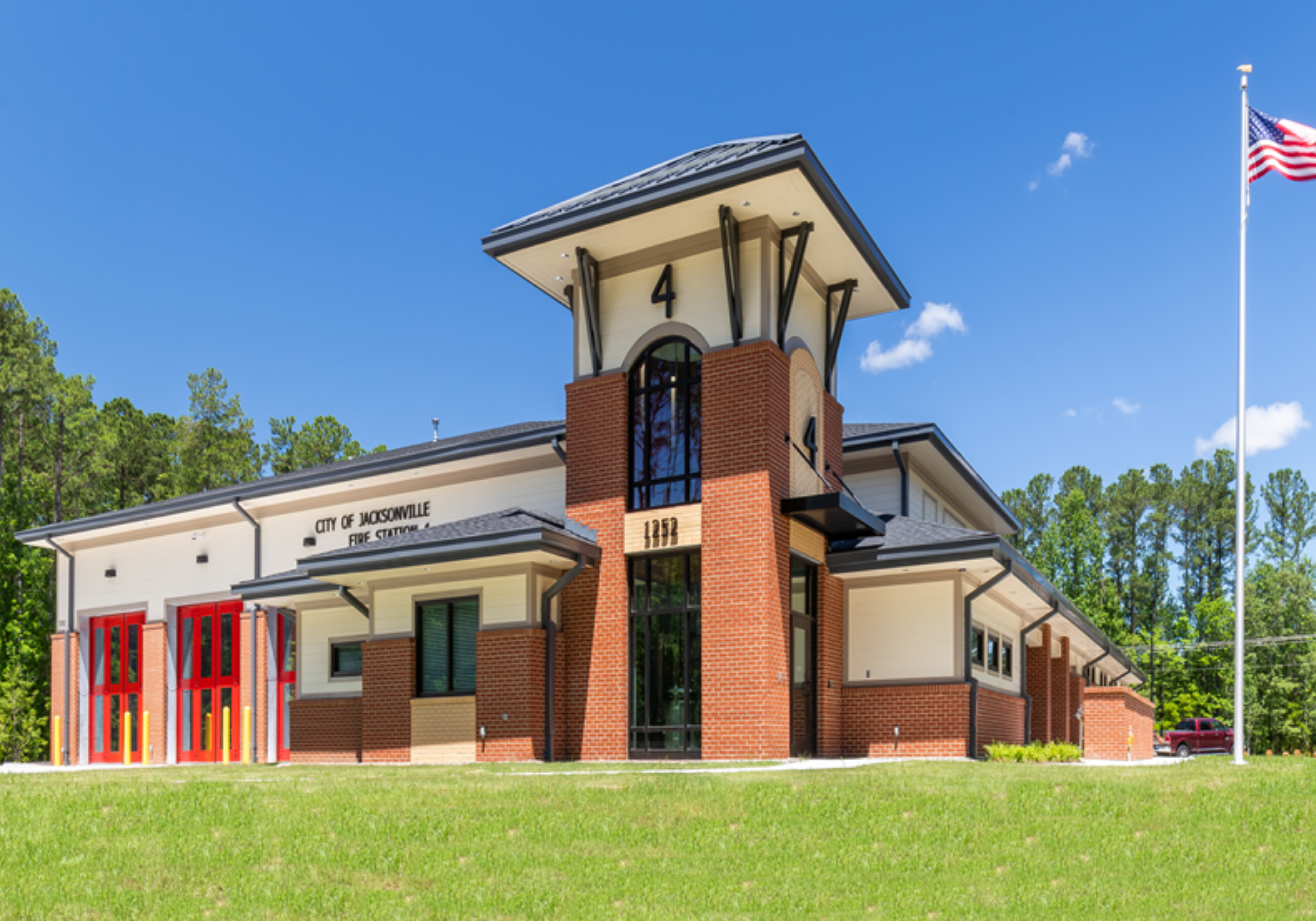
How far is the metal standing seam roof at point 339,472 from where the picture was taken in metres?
24.7

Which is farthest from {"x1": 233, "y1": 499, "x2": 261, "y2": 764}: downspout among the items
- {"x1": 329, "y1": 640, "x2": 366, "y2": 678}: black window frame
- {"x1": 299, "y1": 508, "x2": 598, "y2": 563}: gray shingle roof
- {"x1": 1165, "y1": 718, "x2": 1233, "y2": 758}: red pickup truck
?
{"x1": 1165, "y1": 718, "x2": 1233, "y2": 758}: red pickup truck

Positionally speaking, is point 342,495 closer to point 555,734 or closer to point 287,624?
point 287,624

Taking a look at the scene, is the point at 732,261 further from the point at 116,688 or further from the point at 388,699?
the point at 116,688

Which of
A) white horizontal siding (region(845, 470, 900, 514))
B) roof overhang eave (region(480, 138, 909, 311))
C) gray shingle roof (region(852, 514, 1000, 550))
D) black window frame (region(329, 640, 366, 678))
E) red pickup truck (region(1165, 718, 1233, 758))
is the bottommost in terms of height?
red pickup truck (region(1165, 718, 1233, 758))

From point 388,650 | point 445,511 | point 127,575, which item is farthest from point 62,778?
point 127,575

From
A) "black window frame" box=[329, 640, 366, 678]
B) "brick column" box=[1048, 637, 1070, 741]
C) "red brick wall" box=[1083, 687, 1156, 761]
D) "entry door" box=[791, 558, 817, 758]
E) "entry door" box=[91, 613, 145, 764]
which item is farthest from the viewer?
"entry door" box=[91, 613, 145, 764]

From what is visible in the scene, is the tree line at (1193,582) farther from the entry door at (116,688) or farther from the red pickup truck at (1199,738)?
the entry door at (116,688)

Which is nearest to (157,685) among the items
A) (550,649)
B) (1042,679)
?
(550,649)

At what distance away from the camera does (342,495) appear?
27.8 meters

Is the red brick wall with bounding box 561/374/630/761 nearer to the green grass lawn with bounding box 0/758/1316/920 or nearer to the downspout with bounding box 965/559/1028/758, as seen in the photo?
the downspout with bounding box 965/559/1028/758

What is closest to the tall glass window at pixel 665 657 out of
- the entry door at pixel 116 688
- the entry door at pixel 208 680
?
the entry door at pixel 208 680

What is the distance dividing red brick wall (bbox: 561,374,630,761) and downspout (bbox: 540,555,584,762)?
25 centimetres

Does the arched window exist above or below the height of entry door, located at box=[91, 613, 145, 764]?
above

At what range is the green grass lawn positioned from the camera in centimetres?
871
